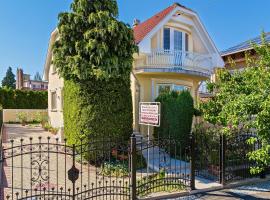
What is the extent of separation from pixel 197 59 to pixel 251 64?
25.2 feet

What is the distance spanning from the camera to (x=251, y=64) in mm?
8781

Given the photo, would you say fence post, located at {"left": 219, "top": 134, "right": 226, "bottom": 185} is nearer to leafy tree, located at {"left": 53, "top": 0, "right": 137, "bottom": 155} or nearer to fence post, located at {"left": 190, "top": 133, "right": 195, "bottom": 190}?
fence post, located at {"left": 190, "top": 133, "right": 195, "bottom": 190}

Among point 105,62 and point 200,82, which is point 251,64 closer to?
point 105,62

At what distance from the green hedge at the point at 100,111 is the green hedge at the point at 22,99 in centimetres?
2229

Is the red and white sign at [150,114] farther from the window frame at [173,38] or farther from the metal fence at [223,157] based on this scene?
the window frame at [173,38]

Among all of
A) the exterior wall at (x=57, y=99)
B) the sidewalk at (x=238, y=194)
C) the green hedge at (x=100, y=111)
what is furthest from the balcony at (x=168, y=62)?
the sidewalk at (x=238, y=194)

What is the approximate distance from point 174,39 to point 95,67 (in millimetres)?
8142

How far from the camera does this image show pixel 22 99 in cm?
3067

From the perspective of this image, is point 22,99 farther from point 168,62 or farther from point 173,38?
point 168,62

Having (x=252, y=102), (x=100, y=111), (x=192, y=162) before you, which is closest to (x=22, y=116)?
(x=100, y=111)

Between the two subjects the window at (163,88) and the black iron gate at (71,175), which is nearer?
the black iron gate at (71,175)

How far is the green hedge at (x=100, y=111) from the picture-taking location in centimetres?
999

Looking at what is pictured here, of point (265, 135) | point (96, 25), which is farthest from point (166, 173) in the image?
point (96, 25)

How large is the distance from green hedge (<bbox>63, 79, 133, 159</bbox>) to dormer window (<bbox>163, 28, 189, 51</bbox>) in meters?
6.88
